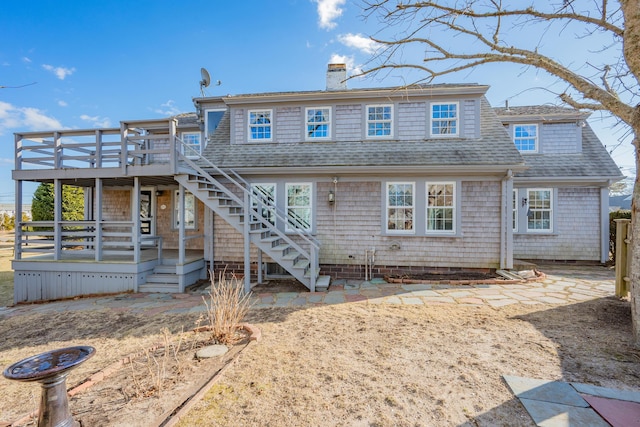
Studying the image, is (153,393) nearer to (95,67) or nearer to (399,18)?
(399,18)

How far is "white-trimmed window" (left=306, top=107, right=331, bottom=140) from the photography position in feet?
28.8

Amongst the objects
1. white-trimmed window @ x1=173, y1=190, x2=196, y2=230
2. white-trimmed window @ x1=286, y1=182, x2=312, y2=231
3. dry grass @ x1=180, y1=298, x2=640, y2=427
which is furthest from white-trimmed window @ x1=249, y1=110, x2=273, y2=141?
dry grass @ x1=180, y1=298, x2=640, y2=427

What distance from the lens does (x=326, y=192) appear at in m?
8.12

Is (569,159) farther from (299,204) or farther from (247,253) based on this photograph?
(247,253)

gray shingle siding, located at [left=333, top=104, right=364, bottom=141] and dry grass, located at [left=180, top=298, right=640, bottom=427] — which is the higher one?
gray shingle siding, located at [left=333, top=104, right=364, bottom=141]

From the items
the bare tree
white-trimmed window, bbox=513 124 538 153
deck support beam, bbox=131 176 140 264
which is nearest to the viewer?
the bare tree

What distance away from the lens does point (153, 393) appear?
268cm

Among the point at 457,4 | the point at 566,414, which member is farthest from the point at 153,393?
the point at 457,4

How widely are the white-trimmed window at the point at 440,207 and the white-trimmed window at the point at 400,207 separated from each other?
495 mm

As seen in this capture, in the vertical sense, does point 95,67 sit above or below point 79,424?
above

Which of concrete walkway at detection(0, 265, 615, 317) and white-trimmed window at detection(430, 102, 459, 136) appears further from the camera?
white-trimmed window at detection(430, 102, 459, 136)

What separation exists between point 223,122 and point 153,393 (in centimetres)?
893

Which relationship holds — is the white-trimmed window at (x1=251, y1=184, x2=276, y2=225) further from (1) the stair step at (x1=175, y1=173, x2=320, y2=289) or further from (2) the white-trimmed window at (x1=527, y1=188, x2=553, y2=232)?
(2) the white-trimmed window at (x1=527, y1=188, x2=553, y2=232)

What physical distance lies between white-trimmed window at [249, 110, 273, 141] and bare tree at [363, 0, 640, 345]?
4.04 meters
